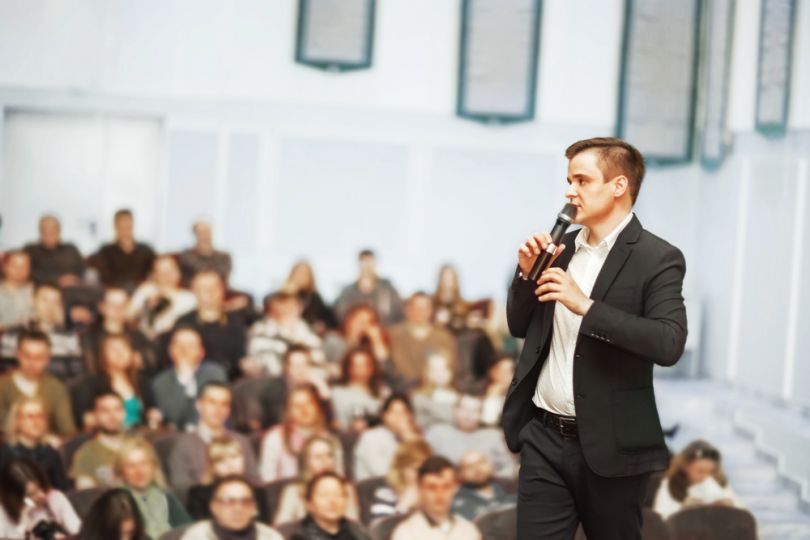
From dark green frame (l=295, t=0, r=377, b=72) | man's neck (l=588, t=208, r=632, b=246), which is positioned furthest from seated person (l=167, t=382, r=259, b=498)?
man's neck (l=588, t=208, r=632, b=246)

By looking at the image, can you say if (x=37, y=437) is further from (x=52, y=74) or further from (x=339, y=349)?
(x=52, y=74)

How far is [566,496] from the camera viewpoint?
174 cm

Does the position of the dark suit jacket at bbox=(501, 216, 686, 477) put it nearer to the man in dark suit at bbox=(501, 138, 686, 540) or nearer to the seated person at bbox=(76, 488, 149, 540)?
the man in dark suit at bbox=(501, 138, 686, 540)

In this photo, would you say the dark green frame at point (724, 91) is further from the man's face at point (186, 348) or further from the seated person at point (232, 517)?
the seated person at point (232, 517)

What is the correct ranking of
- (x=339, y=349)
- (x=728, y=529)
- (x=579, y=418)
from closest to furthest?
(x=579, y=418) < (x=728, y=529) < (x=339, y=349)

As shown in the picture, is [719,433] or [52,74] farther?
[52,74]

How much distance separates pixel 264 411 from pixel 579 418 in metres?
3.03

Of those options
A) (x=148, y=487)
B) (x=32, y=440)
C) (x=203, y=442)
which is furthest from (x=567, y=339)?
(x=32, y=440)

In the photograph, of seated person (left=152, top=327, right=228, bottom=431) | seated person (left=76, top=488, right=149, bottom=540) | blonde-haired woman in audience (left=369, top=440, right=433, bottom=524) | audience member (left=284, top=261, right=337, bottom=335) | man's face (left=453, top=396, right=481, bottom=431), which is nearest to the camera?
seated person (left=76, top=488, right=149, bottom=540)

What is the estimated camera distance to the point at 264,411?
4559mm

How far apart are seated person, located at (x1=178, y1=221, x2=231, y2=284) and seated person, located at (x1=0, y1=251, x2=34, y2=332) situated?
0.69 meters

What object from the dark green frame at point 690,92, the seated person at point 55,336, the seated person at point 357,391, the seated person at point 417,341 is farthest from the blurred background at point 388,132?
the seated person at point 357,391

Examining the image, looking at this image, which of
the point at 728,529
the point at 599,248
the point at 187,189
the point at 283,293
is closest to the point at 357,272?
the point at 283,293

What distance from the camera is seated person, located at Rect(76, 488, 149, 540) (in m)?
3.66
